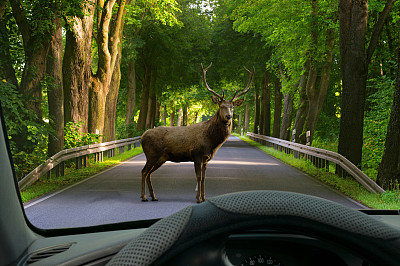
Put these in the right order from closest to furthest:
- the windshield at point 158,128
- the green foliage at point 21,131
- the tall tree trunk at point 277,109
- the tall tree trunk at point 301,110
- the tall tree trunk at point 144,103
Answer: the windshield at point 158,128 → the green foliage at point 21,131 → the tall tree trunk at point 301,110 → the tall tree trunk at point 277,109 → the tall tree trunk at point 144,103

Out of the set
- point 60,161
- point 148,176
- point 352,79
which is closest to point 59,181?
point 60,161

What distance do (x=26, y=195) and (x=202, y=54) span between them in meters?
30.5

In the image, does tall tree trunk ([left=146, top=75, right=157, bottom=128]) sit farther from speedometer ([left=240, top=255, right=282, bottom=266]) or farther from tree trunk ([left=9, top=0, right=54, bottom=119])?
speedometer ([left=240, top=255, right=282, bottom=266])

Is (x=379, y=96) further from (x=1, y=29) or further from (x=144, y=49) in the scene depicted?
(x=144, y=49)

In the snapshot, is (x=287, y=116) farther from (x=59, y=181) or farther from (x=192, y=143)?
(x=192, y=143)

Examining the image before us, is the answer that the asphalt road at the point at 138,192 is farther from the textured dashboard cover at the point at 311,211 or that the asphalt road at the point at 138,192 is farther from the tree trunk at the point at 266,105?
the tree trunk at the point at 266,105

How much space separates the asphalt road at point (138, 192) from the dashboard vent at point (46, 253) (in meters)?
5.47

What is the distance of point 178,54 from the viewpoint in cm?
3734

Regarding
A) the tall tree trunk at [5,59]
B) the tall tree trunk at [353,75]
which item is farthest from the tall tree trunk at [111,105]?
the tall tree trunk at [353,75]

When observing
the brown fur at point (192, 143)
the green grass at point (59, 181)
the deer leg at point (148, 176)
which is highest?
the brown fur at point (192, 143)

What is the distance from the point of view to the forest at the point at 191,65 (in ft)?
44.0

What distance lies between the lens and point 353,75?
15.0m

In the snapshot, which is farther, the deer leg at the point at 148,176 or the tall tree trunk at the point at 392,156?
the tall tree trunk at the point at 392,156

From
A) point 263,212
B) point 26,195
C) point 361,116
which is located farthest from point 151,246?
point 361,116
